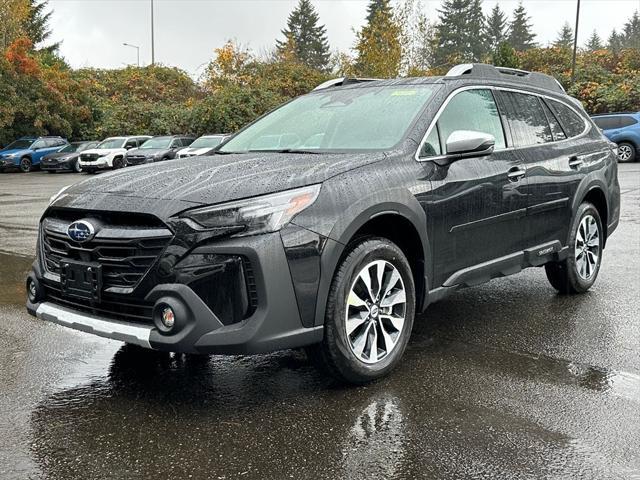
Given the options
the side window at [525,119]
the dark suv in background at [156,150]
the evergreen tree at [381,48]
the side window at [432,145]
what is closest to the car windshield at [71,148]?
the dark suv in background at [156,150]

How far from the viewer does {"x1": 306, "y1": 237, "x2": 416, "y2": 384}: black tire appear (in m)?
3.63

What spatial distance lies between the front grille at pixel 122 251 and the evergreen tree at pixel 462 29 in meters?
75.3

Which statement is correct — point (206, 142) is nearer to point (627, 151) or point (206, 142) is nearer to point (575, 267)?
point (627, 151)

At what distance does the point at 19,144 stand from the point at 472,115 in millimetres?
31064

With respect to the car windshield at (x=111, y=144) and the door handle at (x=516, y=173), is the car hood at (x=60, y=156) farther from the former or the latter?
the door handle at (x=516, y=173)

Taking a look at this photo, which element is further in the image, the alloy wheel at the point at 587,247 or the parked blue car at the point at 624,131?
the parked blue car at the point at 624,131

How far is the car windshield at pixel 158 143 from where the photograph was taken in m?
28.7

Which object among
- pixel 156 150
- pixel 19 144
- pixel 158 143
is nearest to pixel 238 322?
pixel 156 150

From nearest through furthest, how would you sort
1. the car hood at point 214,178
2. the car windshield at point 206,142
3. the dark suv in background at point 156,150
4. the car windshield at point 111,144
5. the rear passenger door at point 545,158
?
the car hood at point 214,178
the rear passenger door at point 545,158
the car windshield at point 206,142
the dark suv in background at point 156,150
the car windshield at point 111,144

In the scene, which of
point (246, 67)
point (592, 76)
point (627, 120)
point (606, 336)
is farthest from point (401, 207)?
point (246, 67)

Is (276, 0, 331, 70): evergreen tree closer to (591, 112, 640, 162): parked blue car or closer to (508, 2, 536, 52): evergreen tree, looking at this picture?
(508, 2, 536, 52): evergreen tree

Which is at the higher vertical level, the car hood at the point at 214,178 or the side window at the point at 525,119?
the side window at the point at 525,119

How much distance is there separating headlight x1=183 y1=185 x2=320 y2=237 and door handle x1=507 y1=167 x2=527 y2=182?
201 cm

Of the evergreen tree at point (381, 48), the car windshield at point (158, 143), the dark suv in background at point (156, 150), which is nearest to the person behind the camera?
the dark suv in background at point (156, 150)
